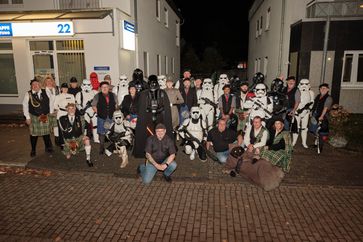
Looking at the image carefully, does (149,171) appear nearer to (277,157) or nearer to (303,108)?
(277,157)

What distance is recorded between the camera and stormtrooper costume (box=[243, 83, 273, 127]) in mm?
7355

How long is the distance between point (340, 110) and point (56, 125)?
27.2 feet

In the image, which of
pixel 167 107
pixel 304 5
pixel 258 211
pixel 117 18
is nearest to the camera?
pixel 258 211

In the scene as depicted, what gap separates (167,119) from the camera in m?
6.82

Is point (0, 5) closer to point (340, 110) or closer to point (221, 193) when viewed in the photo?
point (221, 193)

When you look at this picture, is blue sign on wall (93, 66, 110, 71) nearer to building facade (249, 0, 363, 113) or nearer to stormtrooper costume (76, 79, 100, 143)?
stormtrooper costume (76, 79, 100, 143)

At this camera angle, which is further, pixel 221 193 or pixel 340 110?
pixel 340 110

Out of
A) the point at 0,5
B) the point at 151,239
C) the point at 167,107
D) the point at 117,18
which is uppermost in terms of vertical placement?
the point at 0,5

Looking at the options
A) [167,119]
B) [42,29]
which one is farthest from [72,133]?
[42,29]

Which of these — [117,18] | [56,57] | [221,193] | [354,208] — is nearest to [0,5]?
[56,57]

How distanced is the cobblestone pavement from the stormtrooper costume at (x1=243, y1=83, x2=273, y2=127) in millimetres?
2205

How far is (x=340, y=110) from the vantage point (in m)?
8.40

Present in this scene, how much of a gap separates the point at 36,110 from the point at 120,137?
244 centimetres

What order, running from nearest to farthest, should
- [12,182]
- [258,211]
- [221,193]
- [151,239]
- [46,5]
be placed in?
[151,239] → [258,211] → [221,193] → [12,182] → [46,5]
